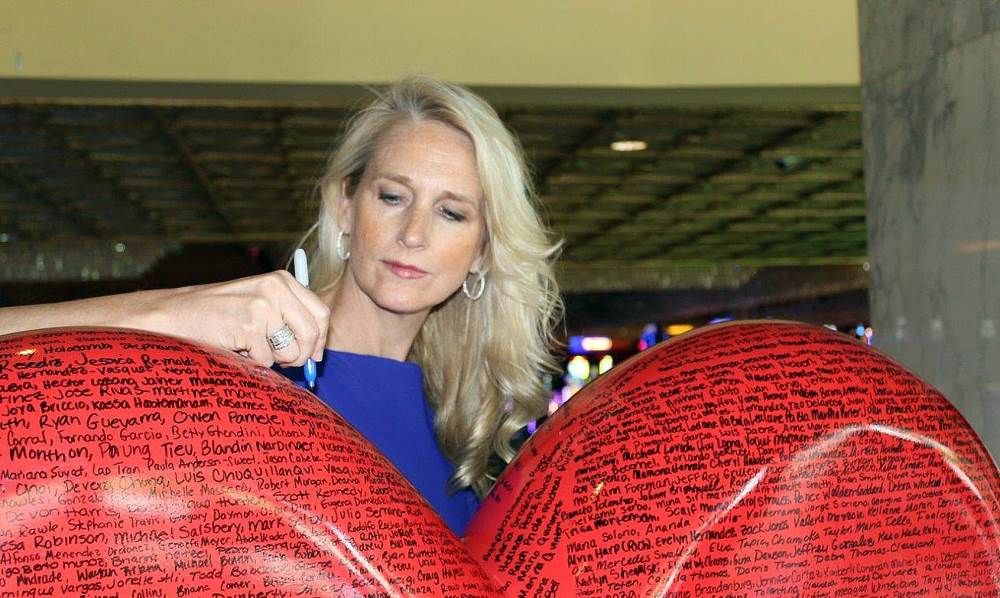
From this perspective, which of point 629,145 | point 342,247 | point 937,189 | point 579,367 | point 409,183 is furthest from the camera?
point 579,367

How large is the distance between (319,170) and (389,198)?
370 centimetres

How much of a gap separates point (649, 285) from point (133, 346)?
17.5m

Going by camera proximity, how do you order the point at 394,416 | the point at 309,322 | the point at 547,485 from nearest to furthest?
the point at 547,485, the point at 309,322, the point at 394,416

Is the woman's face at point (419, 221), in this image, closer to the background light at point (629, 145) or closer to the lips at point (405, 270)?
the lips at point (405, 270)

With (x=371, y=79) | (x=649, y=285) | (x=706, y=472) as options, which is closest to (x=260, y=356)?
(x=706, y=472)

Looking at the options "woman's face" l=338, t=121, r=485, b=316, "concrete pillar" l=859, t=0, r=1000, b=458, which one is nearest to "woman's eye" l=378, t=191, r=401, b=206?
"woman's face" l=338, t=121, r=485, b=316

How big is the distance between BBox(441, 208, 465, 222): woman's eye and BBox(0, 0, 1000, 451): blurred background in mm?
294

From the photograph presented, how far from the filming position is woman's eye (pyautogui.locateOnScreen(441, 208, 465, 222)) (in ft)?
4.67

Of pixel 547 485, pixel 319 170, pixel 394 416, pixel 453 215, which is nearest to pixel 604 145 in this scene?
pixel 319 170

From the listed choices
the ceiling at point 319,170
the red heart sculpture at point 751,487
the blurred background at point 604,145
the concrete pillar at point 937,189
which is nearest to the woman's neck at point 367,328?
the blurred background at point 604,145

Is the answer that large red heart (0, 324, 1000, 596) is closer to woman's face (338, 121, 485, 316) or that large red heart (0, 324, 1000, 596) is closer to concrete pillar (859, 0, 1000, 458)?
woman's face (338, 121, 485, 316)

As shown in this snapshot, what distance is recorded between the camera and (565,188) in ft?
36.7

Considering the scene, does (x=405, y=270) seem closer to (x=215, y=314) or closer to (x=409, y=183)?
(x=409, y=183)

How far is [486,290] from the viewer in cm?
155
